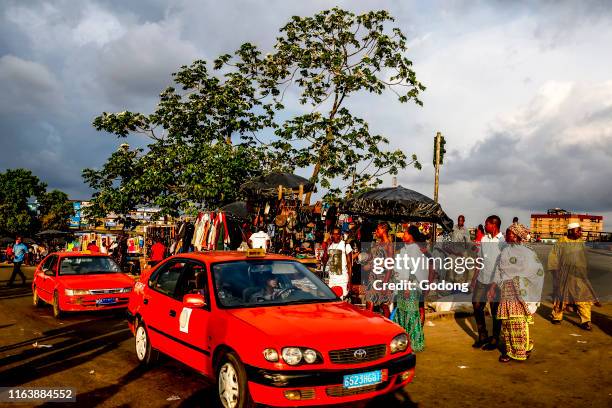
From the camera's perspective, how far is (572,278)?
33.0 ft

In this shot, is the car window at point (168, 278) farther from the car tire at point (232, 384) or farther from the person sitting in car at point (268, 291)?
the car tire at point (232, 384)

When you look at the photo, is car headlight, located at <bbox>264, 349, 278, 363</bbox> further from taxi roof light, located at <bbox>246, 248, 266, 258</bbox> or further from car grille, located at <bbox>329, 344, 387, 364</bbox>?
taxi roof light, located at <bbox>246, 248, 266, 258</bbox>

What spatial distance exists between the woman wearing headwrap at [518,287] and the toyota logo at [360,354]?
3.47m

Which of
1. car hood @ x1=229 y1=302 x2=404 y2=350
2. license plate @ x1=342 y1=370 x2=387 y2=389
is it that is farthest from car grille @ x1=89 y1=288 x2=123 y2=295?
license plate @ x1=342 y1=370 x2=387 y2=389

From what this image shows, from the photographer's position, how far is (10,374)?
21.2ft

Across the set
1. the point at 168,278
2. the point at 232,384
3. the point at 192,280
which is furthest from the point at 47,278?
the point at 232,384

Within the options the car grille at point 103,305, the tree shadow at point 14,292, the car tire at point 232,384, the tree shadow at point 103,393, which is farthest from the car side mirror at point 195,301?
the tree shadow at point 14,292

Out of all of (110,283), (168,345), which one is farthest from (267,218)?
(168,345)

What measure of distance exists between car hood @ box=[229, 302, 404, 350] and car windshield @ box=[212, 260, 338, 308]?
9.3 inches

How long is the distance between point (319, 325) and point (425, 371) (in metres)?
2.73

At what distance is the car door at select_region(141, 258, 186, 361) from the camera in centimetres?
609

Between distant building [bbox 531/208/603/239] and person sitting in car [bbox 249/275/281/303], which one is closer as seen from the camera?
person sitting in car [bbox 249/275/281/303]

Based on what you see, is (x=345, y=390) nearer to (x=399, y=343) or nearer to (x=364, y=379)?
(x=364, y=379)

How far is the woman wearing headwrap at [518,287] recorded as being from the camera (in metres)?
7.09
